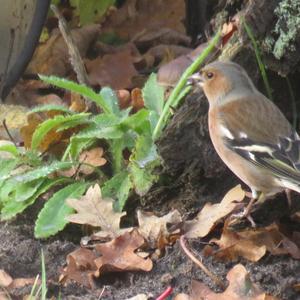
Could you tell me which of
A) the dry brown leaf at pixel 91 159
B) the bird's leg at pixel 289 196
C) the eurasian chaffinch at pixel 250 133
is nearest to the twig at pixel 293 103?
the eurasian chaffinch at pixel 250 133

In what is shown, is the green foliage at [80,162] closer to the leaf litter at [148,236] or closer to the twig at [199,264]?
the leaf litter at [148,236]

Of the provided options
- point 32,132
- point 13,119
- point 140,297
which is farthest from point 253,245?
point 13,119

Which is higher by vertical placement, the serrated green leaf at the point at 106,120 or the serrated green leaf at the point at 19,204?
the serrated green leaf at the point at 106,120

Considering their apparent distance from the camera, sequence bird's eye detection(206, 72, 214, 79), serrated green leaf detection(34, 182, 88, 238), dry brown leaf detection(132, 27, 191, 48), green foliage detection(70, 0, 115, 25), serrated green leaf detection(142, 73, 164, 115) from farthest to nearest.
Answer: dry brown leaf detection(132, 27, 191, 48) < green foliage detection(70, 0, 115, 25) < serrated green leaf detection(142, 73, 164, 115) < bird's eye detection(206, 72, 214, 79) < serrated green leaf detection(34, 182, 88, 238)

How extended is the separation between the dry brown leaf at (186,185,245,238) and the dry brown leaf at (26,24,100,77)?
2360mm

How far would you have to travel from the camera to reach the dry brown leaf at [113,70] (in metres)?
6.33

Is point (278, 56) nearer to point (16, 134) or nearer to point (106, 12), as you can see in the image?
point (16, 134)

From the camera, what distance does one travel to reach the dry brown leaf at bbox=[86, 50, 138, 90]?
633cm

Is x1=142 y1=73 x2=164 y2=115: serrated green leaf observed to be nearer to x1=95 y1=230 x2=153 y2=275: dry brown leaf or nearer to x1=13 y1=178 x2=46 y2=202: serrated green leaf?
x1=13 y1=178 x2=46 y2=202: serrated green leaf

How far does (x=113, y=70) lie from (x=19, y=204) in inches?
72.6

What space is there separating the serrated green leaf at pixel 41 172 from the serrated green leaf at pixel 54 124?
198 millimetres

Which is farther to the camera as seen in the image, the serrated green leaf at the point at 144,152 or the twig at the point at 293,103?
the twig at the point at 293,103

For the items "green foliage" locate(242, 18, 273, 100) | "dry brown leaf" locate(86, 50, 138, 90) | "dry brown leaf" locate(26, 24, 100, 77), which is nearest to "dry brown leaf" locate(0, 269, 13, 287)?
"green foliage" locate(242, 18, 273, 100)

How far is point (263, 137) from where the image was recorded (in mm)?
4695
